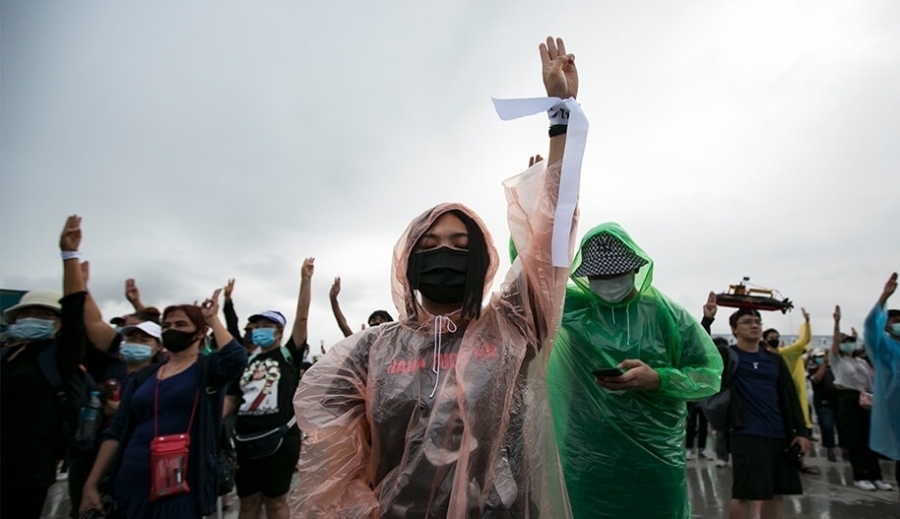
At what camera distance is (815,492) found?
6.05 meters

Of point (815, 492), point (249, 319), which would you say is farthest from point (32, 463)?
point (815, 492)

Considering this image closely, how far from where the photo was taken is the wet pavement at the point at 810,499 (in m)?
5.15

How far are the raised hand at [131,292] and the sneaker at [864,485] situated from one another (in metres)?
7.94

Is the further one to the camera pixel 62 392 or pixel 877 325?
pixel 877 325

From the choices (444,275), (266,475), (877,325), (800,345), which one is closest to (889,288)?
(877,325)

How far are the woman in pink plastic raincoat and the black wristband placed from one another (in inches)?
1.2

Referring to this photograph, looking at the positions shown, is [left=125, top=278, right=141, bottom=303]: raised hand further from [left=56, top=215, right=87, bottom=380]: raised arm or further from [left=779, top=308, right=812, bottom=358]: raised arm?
[left=779, top=308, right=812, bottom=358]: raised arm

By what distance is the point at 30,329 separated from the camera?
3.20 metres

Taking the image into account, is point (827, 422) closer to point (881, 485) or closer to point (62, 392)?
point (881, 485)

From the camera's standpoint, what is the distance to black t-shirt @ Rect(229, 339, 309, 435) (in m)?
4.12

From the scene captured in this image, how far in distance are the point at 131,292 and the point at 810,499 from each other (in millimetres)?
6937

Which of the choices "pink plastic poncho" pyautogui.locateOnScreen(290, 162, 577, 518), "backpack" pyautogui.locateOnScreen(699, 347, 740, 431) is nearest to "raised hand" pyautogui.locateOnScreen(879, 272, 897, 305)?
"backpack" pyautogui.locateOnScreen(699, 347, 740, 431)

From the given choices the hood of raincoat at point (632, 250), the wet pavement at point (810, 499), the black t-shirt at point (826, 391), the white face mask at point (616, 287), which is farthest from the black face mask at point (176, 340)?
the black t-shirt at point (826, 391)

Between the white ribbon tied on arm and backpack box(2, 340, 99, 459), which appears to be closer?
the white ribbon tied on arm
